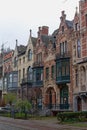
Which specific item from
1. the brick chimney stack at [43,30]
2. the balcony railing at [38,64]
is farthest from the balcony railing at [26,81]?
the brick chimney stack at [43,30]

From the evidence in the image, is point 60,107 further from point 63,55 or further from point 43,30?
point 43,30

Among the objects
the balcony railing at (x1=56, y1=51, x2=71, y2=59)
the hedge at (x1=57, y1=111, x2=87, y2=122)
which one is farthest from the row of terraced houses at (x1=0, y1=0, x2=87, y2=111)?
the hedge at (x1=57, y1=111, x2=87, y2=122)

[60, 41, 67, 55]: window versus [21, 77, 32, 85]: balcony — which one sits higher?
[60, 41, 67, 55]: window

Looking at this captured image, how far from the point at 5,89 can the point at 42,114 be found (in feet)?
89.1

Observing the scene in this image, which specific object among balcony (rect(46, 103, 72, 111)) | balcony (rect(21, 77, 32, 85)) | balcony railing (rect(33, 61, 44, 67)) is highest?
balcony railing (rect(33, 61, 44, 67))

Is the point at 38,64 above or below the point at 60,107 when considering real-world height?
above

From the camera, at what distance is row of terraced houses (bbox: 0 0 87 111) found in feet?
169

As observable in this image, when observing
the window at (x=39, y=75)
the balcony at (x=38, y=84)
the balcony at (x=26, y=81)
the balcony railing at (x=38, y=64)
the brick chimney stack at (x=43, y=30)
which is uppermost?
the brick chimney stack at (x=43, y=30)

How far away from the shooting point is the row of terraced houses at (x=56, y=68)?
51.6 metres

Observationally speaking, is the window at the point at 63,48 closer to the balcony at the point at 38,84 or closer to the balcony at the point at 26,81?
the balcony at the point at 38,84

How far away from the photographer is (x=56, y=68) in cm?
5734

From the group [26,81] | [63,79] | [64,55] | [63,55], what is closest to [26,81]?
[26,81]

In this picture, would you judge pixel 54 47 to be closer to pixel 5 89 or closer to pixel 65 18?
pixel 65 18

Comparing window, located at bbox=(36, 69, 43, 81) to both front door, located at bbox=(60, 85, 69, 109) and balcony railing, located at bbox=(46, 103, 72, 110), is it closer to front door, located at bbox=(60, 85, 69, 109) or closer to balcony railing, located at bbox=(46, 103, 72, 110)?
balcony railing, located at bbox=(46, 103, 72, 110)
